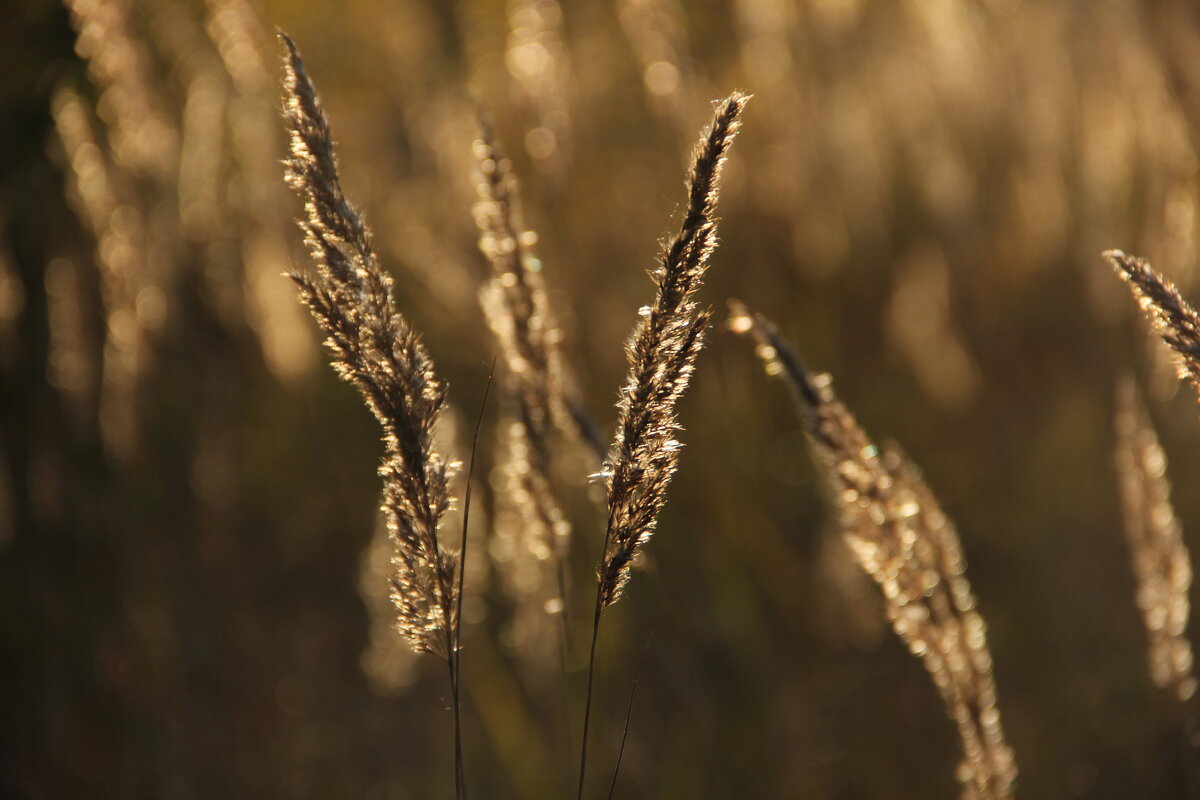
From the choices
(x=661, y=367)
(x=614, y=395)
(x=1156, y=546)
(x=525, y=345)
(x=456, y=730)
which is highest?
(x=614, y=395)

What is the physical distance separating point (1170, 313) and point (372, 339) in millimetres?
710

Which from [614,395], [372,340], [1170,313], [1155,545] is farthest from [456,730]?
[614,395]

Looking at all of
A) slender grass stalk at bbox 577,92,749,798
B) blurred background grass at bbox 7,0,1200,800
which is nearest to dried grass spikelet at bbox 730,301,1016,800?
slender grass stalk at bbox 577,92,749,798

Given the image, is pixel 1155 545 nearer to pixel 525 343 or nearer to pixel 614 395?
pixel 525 343

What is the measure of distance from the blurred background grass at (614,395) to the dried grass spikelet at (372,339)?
60 centimetres

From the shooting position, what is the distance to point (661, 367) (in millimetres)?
874

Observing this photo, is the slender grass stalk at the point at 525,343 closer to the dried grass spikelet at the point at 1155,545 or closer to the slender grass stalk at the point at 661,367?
the slender grass stalk at the point at 661,367

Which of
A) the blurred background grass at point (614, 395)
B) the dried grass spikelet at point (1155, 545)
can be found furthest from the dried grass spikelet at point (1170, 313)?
the blurred background grass at point (614, 395)

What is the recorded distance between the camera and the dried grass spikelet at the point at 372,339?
890 millimetres

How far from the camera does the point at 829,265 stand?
2.96m

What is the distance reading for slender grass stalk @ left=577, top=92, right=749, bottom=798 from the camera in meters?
0.84

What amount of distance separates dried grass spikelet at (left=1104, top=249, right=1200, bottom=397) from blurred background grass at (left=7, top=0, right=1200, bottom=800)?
773mm

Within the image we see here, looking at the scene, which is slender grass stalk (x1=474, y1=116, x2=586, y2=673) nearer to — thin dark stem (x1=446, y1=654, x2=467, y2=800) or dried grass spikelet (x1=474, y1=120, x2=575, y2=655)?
dried grass spikelet (x1=474, y1=120, x2=575, y2=655)

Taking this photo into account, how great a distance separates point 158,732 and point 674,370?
6.08 ft
